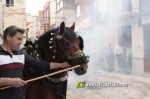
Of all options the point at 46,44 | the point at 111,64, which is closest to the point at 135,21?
the point at 111,64

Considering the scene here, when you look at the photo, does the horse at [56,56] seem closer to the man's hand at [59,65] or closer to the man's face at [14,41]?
the man's hand at [59,65]

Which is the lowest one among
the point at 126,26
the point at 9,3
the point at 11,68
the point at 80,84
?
the point at 80,84

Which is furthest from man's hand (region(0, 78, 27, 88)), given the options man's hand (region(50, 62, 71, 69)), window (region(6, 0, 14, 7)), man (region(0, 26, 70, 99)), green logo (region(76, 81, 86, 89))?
window (region(6, 0, 14, 7))

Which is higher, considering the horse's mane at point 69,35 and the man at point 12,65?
the horse's mane at point 69,35

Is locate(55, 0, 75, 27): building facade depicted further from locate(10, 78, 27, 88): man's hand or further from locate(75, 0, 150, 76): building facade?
locate(10, 78, 27, 88): man's hand

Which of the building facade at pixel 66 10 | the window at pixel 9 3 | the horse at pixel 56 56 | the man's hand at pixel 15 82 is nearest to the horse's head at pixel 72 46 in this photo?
the horse at pixel 56 56

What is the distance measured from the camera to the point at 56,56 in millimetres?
3236

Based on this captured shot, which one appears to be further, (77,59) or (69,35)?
(69,35)

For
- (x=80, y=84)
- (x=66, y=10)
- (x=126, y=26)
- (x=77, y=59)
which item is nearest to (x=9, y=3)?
(x=66, y=10)

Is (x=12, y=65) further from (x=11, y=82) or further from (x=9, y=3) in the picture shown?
(x=9, y=3)

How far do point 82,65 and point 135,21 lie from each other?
12.0 meters

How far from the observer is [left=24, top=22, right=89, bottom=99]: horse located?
3021mm

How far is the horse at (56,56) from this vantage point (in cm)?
302

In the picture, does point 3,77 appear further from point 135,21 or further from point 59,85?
point 135,21
